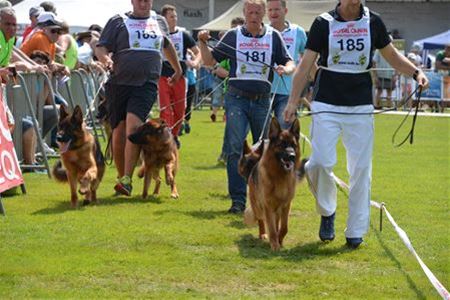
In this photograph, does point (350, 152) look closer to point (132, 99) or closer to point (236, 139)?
point (236, 139)

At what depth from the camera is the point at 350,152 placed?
25.3 ft

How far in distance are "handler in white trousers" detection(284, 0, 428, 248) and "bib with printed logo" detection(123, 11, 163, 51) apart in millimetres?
3117

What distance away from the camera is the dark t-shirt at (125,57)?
1040 centimetres

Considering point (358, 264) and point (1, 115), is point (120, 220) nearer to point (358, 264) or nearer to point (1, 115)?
point (1, 115)

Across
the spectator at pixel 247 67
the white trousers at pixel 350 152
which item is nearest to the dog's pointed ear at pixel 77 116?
the spectator at pixel 247 67

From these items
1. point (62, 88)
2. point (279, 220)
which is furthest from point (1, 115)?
point (62, 88)

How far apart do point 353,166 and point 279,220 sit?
779 mm

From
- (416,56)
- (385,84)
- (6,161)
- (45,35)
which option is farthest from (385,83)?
(6,161)

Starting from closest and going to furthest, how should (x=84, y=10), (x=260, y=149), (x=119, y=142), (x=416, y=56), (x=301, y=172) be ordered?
(x=301, y=172) < (x=260, y=149) < (x=119, y=142) < (x=84, y=10) < (x=416, y=56)

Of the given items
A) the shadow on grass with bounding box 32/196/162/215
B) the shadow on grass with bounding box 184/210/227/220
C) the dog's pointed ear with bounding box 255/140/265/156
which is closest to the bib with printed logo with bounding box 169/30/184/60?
the shadow on grass with bounding box 32/196/162/215

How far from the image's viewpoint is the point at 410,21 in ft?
141

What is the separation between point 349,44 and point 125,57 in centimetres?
354

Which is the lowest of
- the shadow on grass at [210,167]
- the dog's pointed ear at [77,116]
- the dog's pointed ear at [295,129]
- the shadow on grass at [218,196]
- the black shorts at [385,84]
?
the black shorts at [385,84]

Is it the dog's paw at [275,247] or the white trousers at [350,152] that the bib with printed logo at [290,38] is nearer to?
the white trousers at [350,152]
